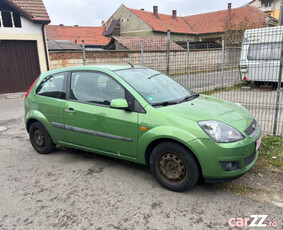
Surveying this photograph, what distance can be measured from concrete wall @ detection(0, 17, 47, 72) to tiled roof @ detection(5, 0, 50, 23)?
1.30ft

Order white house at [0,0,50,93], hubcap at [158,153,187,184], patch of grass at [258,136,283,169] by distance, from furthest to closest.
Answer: white house at [0,0,50,93] → patch of grass at [258,136,283,169] → hubcap at [158,153,187,184]

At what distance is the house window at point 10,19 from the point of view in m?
13.4

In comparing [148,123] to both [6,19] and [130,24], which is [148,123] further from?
[130,24]

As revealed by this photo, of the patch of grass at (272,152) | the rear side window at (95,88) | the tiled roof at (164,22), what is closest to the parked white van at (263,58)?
the patch of grass at (272,152)

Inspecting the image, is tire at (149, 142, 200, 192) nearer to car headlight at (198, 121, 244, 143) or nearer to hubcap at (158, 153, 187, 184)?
hubcap at (158, 153, 187, 184)

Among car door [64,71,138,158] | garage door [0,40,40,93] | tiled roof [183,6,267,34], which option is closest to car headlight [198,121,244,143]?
car door [64,71,138,158]

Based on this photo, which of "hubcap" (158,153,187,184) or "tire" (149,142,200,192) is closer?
"tire" (149,142,200,192)

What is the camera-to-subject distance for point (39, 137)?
4629 mm

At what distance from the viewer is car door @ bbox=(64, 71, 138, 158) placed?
11.2ft

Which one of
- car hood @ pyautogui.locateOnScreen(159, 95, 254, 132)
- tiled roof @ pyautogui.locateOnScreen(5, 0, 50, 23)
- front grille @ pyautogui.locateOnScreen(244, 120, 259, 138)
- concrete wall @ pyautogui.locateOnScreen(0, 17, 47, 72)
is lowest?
front grille @ pyautogui.locateOnScreen(244, 120, 259, 138)

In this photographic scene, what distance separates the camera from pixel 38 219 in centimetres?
272

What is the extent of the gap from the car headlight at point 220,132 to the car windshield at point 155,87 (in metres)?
0.71

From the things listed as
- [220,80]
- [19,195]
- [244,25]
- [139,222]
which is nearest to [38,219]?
[19,195]

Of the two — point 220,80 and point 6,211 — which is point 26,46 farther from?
point 6,211
